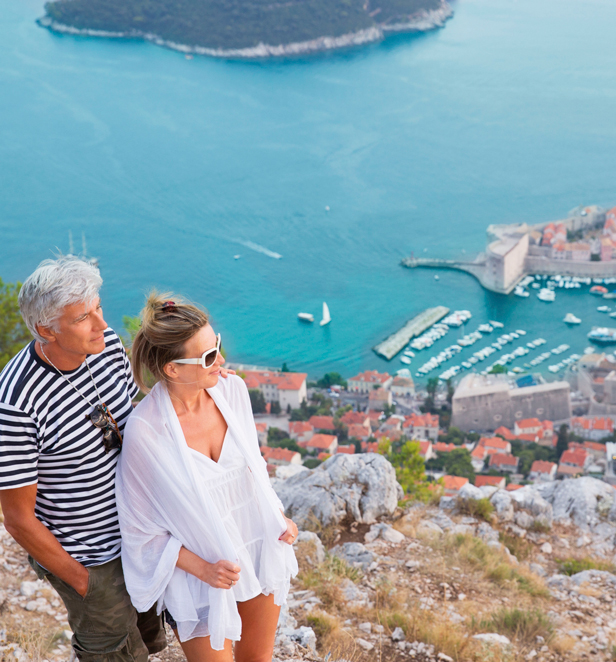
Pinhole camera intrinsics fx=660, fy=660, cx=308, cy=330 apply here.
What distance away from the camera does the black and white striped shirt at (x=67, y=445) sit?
1078mm

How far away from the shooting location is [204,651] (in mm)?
1209

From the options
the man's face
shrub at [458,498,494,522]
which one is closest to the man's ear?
the man's face

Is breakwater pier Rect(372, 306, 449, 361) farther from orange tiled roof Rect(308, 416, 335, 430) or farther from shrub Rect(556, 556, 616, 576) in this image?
shrub Rect(556, 556, 616, 576)

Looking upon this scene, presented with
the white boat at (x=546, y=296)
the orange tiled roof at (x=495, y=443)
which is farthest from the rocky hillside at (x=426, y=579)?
the white boat at (x=546, y=296)

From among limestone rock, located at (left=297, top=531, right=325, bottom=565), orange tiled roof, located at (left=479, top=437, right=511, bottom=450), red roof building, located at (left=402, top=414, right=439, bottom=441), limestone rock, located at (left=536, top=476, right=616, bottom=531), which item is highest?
limestone rock, located at (left=297, top=531, right=325, bottom=565)

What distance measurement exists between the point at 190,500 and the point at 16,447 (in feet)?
0.99

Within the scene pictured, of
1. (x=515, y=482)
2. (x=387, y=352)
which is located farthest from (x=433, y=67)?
(x=515, y=482)

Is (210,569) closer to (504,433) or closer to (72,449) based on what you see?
(72,449)

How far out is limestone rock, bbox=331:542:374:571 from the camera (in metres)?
2.78

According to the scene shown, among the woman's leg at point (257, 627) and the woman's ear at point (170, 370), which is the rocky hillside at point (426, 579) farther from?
the woman's ear at point (170, 370)

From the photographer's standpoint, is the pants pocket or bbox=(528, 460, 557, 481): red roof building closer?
the pants pocket

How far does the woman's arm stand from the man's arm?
0.18 m

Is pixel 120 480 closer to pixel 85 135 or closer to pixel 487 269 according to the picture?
pixel 487 269

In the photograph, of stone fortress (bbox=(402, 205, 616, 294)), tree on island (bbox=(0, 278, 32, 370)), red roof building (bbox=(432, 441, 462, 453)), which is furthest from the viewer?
stone fortress (bbox=(402, 205, 616, 294))
